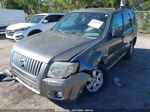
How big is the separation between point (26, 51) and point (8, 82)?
4.84 feet

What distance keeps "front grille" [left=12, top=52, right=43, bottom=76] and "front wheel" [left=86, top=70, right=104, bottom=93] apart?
1.13m

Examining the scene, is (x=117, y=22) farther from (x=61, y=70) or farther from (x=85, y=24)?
(x=61, y=70)

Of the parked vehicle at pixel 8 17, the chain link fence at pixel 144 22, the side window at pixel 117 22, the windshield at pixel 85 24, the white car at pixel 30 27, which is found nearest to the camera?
the windshield at pixel 85 24

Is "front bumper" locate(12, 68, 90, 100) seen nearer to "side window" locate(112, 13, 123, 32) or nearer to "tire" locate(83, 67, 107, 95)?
"tire" locate(83, 67, 107, 95)

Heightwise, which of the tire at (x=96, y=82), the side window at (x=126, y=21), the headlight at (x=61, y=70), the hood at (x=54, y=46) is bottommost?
the tire at (x=96, y=82)

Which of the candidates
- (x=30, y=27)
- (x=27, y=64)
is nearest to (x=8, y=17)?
(x=30, y=27)

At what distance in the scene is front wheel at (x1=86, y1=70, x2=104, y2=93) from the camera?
3.76m

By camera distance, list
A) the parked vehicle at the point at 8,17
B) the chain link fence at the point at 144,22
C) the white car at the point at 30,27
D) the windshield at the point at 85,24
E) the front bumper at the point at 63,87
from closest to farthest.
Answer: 1. the front bumper at the point at 63,87
2. the windshield at the point at 85,24
3. the white car at the point at 30,27
4. the chain link fence at the point at 144,22
5. the parked vehicle at the point at 8,17

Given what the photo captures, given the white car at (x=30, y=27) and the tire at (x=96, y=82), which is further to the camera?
the white car at (x=30, y=27)

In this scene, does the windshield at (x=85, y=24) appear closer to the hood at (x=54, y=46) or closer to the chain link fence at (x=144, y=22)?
the hood at (x=54, y=46)

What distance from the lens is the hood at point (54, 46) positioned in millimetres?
3207

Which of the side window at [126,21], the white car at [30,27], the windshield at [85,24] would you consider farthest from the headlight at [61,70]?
the white car at [30,27]

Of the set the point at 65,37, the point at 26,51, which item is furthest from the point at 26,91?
the point at 65,37

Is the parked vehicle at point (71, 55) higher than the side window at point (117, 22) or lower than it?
lower
